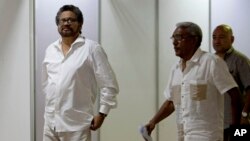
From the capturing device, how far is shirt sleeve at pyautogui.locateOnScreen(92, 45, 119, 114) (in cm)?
225

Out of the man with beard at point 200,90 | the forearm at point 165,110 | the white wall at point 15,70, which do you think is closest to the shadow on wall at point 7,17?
the white wall at point 15,70

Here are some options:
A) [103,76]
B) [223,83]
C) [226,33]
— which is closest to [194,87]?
[223,83]

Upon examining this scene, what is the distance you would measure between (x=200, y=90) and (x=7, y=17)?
2186 mm

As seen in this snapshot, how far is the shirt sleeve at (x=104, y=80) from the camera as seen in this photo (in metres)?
2.25

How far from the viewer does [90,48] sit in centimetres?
229

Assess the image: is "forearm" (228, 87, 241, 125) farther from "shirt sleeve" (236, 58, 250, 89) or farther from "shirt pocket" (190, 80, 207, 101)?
"shirt sleeve" (236, 58, 250, 89)

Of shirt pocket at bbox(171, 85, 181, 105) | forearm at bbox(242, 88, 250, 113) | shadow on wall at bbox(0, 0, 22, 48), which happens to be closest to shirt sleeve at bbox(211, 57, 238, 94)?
shirt pocket at bbox(171, 85, 181, 105)

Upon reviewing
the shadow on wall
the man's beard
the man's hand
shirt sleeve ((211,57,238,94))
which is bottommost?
the man's hand

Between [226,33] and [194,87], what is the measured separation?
158cm

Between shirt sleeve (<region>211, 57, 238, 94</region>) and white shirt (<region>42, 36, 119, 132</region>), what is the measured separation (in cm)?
60

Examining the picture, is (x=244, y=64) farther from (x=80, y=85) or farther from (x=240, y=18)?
(x=80, y=85)

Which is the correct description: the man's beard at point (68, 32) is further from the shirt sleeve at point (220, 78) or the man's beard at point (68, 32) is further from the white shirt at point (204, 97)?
the shirt sleeve at point (220, 78)

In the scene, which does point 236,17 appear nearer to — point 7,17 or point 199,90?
point 199,90

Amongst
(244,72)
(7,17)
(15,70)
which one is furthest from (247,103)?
(7,17)
